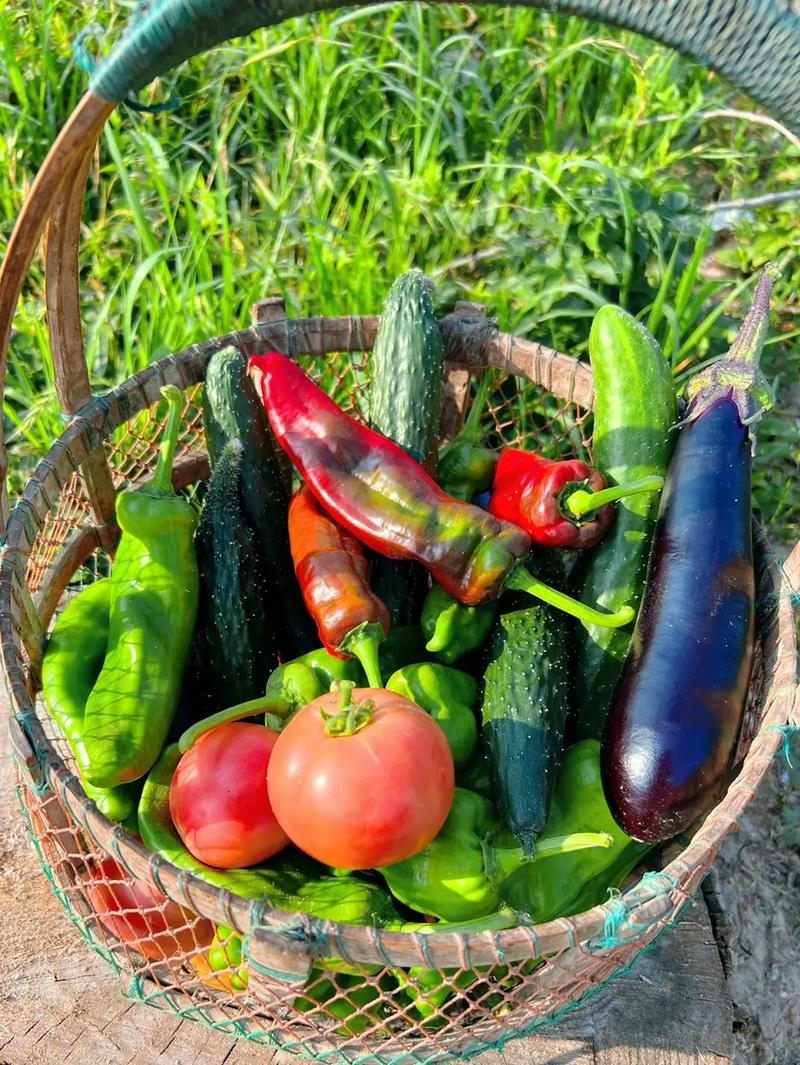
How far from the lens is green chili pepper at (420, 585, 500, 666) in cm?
139

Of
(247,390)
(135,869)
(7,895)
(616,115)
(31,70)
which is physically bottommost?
(7,895)

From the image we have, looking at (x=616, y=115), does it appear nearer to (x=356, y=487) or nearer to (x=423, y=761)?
(x=356, y=487)

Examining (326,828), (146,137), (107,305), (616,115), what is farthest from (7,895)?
(616,115)

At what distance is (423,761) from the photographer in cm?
107

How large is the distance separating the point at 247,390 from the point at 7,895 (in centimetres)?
89

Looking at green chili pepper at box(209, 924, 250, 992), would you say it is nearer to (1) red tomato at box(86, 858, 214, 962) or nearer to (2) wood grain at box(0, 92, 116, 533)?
(1) red tomato at box(86, 858, 214, 962)

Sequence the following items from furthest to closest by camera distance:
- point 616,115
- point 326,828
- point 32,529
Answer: point 616,115
point 32,529
point 326,828

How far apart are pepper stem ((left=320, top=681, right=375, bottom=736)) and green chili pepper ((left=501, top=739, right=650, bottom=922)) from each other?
327 mm

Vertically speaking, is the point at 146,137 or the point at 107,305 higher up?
the point at 146,137

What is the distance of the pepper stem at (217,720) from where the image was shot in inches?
48.7

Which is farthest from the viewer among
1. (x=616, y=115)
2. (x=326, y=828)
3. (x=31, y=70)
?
(x=616, y=115)

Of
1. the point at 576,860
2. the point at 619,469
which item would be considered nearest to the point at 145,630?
the point at 576,860

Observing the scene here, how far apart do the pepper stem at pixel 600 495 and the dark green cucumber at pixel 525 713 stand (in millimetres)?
158

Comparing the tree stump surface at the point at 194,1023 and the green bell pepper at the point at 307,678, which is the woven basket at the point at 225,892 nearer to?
the tree stump surface at the point at 194,1023
